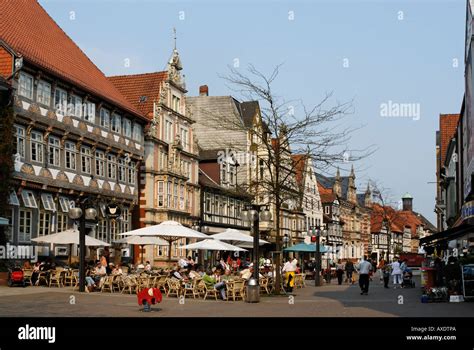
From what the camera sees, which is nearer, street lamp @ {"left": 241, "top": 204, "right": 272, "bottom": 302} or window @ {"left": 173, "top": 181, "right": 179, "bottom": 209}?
street lamp @ {"left": 241, "top": 204, "right": 272, "bottom": 302}

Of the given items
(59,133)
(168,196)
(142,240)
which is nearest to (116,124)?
(59,133)

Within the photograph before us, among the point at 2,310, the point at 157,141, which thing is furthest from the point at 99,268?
the point at 157,141

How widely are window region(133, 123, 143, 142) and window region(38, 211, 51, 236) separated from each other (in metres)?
11.5

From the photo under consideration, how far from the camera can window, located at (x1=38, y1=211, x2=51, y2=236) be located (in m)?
36.2

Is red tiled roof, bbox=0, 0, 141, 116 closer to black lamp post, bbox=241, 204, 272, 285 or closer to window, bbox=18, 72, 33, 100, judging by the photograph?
window, bbox=18, 72, 33, 100

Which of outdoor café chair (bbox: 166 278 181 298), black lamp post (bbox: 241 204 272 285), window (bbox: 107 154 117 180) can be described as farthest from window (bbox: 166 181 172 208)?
black lamp post (bbox: 241 204 272 285)

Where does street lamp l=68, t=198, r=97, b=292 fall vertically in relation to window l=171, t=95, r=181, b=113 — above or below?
below

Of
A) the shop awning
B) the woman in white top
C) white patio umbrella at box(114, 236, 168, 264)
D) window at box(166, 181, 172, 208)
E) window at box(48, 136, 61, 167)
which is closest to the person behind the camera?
the shop awning

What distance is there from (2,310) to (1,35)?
1882 centimetres

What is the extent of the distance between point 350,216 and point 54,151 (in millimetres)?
83321

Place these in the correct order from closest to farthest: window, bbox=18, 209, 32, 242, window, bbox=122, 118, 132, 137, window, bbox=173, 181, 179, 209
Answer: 1. window, bbox=18, 209, 32, 242
2. window, bbox=122, 118, 132, 137
3. window, bbox=173, 181, 179, 209

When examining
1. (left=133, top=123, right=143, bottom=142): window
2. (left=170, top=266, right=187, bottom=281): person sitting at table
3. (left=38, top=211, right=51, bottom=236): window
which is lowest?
(left=170, top=266, right=187, bottom=281): person sitting at table

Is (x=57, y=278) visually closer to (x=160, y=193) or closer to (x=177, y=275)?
(x=177, y=275)
